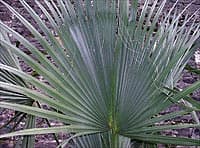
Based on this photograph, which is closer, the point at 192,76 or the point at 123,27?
the point at 123,27

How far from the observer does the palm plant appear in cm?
140

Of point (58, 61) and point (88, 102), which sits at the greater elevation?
point (58, 61)

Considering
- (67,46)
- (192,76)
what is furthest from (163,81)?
(192,76)

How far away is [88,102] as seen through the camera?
4.91ft

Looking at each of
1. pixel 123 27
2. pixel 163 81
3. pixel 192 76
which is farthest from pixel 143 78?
pixel 192 76

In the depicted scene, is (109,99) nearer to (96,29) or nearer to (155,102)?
(155,102)

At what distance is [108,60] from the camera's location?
1.57 m

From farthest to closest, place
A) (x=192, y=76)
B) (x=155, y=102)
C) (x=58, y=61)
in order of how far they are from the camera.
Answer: (x=192, y=76) < (x=58, y=61) < (x=155, y=102)

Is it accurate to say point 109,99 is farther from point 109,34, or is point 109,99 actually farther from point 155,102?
point 109,34

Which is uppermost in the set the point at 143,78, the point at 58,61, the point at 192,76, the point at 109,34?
the point at 192,76

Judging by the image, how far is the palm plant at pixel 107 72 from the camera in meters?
1.40

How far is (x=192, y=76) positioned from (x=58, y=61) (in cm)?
215

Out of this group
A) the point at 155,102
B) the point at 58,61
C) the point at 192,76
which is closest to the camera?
the point at 155,102

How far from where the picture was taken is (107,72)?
1.55m
